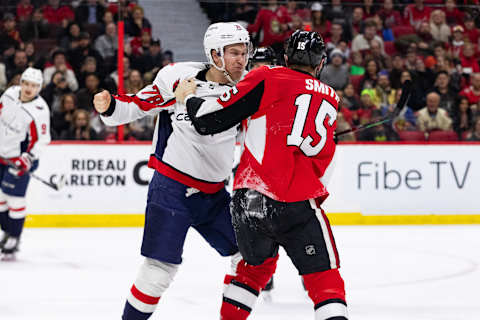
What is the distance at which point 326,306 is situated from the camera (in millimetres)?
2596

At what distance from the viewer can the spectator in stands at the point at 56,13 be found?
824 cm

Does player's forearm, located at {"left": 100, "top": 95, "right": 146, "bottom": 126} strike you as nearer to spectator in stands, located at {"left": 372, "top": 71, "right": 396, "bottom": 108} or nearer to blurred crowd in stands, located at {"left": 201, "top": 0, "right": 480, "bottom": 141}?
blurred crowd in stands, located at {"left": 201, "top": 0, "right": 480, "bottom": 141}

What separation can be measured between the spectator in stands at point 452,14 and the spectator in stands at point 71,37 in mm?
4238

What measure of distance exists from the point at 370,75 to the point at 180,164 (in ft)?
18.8

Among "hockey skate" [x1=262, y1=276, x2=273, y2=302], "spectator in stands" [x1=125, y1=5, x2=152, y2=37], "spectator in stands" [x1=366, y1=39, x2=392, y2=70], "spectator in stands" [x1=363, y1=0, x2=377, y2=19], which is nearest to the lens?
"hockey skate" [x1=262, y1=276, x2=273, y2=302]

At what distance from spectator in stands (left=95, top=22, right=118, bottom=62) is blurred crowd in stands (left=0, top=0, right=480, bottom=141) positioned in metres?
0.01

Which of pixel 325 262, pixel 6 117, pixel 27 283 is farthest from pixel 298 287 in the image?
pixel 6 117

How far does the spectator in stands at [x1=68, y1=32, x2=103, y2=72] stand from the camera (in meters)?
8.05

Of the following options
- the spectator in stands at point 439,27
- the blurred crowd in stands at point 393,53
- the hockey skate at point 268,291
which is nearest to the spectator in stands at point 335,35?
the blurred crowd in stands at point 393,53

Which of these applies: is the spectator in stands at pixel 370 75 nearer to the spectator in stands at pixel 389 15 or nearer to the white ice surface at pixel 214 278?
the spectator in stands at pixel 389 15

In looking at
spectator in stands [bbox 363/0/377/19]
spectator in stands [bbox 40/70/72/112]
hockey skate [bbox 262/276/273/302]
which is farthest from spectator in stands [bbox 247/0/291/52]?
hockey skate [bbox 262/276/273/302]

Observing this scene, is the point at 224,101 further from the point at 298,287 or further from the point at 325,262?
the point at 298,287

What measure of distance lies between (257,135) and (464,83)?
6.33 metres

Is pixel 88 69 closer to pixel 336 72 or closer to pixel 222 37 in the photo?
pixel 336 72
